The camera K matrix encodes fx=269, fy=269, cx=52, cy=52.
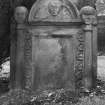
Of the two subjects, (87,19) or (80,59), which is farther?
(80,59)

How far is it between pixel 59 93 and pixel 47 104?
1.70 feet

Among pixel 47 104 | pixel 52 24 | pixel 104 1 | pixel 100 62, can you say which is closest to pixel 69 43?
pixel 52 24

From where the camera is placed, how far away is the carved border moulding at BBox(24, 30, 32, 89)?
5723mm

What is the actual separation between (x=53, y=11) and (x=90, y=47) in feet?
3.54

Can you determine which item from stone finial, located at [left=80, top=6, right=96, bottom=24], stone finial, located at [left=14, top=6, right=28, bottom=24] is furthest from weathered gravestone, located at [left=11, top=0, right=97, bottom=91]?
stone finial, located at [left=80, top=6, right=96, bottom=24]

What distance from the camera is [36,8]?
18.6ft

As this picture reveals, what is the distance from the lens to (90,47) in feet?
18.2

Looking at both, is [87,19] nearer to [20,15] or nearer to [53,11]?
[53,11]

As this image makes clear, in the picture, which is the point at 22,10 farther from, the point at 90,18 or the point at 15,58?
the point at 90,18

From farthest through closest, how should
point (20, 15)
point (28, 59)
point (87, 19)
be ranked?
1. point (28, 59)
2. point (20, 15)
3. point (87, 19)

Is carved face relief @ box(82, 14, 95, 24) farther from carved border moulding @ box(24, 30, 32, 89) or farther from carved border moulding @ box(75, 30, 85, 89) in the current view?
carved border moulding @ box(24, 30, 32, 89)

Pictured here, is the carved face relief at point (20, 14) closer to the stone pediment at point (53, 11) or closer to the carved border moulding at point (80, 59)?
the stone pediment at point (53, 11)

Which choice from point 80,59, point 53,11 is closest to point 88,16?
point 53,11

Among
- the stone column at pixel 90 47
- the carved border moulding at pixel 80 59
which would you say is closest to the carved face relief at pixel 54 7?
the stone column at pixel 90 47
